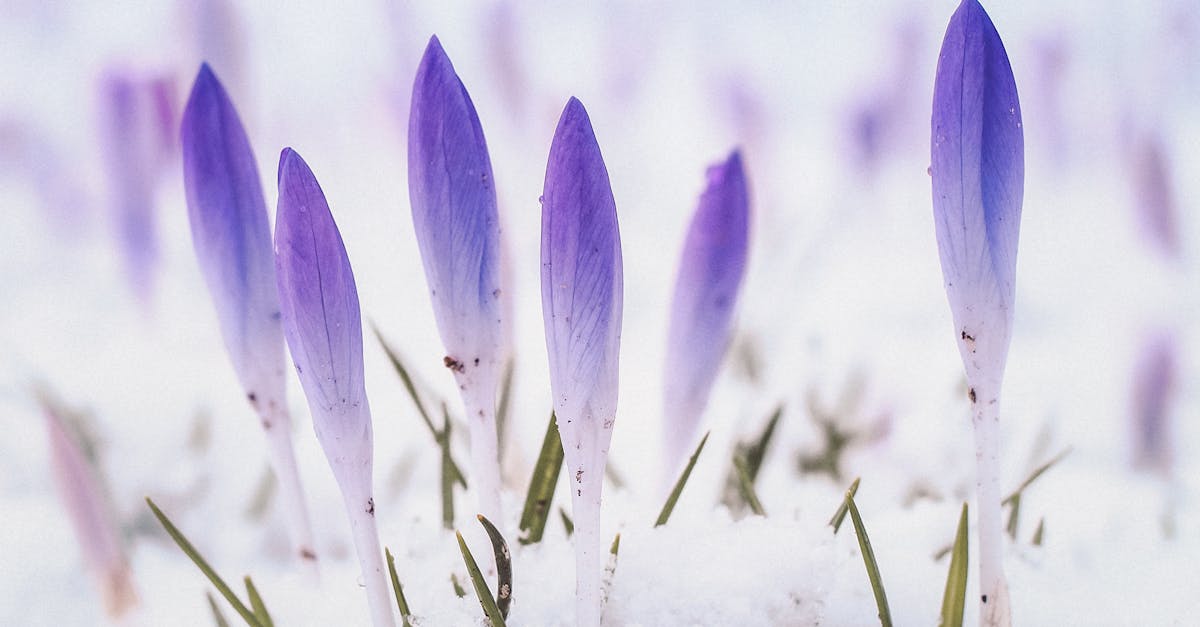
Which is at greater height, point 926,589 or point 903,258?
point 903,258

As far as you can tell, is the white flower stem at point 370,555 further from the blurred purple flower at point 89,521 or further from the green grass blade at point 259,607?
the blurred purple flower at point 89,521

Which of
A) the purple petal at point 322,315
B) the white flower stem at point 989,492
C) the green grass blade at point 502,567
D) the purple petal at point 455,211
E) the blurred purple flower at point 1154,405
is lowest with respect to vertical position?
the green grass blade at point 502,567

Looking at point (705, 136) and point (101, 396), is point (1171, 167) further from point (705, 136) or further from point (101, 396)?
point (101, 396)

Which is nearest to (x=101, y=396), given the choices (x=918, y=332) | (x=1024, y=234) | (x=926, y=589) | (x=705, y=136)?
(x=926, y=589)

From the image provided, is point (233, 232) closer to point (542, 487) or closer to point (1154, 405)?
point (542, 487)

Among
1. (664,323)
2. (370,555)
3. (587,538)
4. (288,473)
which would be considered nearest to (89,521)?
(288,473)

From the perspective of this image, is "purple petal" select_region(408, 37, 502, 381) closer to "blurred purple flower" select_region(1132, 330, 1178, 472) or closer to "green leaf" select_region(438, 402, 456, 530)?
"green leaf" select_region(438, 402, 456, 530)

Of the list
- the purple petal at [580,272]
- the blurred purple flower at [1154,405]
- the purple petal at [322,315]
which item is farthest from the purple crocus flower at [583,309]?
the blurred purple flower at [1154,405]
